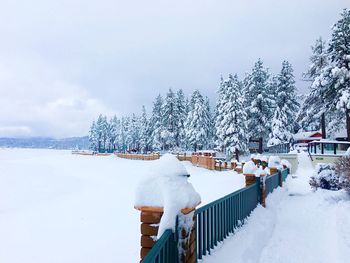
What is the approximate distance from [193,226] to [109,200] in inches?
433

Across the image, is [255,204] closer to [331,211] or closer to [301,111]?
[331,211]

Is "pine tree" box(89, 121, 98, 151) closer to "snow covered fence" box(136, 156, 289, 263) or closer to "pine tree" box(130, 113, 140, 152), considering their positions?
"pine tree" box(130, 113, 140, 152)

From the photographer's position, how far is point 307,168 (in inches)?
1106

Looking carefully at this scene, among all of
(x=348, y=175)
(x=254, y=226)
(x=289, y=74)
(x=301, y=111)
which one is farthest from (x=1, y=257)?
(x=289, y=74)

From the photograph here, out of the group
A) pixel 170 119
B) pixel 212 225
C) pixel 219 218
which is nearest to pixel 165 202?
Result: pixel 212 225

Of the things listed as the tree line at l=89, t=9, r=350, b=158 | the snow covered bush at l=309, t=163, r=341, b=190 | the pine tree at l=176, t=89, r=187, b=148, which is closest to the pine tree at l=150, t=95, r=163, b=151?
the tree line at l=89, t=9, r=350, b=158

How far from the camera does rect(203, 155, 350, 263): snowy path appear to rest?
20.1 ft

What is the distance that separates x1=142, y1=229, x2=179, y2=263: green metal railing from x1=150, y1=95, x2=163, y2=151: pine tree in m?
59.3

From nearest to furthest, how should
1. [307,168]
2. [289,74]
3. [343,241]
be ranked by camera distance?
[343,241], [307,168], [289,74]

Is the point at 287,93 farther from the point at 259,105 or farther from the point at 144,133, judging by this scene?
the point at 144,133

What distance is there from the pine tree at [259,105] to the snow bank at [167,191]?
1591 inches

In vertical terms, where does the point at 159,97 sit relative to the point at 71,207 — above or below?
above

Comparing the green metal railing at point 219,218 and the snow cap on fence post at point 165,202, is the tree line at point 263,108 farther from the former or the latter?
the snow cap on fence post at point 165,202

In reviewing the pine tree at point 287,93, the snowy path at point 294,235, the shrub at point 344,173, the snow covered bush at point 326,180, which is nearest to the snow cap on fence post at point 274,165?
the snow covered bush at point 326,180
